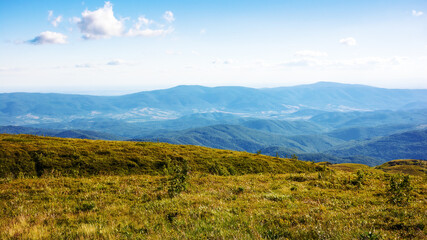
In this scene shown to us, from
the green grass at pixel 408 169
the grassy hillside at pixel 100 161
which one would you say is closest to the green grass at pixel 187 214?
the grassy hillside at pixel 100 161

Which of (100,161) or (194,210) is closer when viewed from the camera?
(194,210)

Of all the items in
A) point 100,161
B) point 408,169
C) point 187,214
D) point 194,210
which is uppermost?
point 187,214

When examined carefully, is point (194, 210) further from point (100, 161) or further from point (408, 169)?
point (408, 169)

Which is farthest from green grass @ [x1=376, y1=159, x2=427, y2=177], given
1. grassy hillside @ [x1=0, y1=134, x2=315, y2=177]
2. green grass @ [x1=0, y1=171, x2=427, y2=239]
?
green grass @ [x1=0, y1=171, x2=427, y2=239]

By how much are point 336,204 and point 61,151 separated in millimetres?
28690

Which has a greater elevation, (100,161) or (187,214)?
(187,214)

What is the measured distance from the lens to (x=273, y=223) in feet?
32.0

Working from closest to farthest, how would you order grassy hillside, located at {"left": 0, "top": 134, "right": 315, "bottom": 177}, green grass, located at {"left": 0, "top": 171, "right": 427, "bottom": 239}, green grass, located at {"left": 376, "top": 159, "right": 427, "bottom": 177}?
green grass, located at {"left": 0, "top": 171, "right": 427, "bottom": 239} → grassy hillside, located at {"left": 0, "top": 134, "right": 315, "bottom": 177} → green grass, located at {"left": 376, "top": 159, "right": 427, "bottom": 177}

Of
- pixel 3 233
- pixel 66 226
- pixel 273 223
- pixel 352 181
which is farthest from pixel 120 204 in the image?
pixel 352 181

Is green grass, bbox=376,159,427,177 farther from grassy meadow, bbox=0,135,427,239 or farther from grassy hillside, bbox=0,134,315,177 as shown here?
grassy meadow, bbox=0,135,427,239

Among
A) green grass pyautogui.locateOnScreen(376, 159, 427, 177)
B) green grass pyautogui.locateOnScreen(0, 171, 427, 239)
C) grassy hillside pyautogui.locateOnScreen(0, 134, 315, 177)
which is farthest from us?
green grass pyautogui.locateOnScreen(376, 159, 427, 177)

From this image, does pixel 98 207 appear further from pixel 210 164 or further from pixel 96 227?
pixel 210 164

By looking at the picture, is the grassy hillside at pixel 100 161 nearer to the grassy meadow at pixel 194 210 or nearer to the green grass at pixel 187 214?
the grassy meadow at pixel 194 210

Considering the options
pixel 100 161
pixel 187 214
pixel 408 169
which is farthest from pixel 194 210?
pixel 408 169
